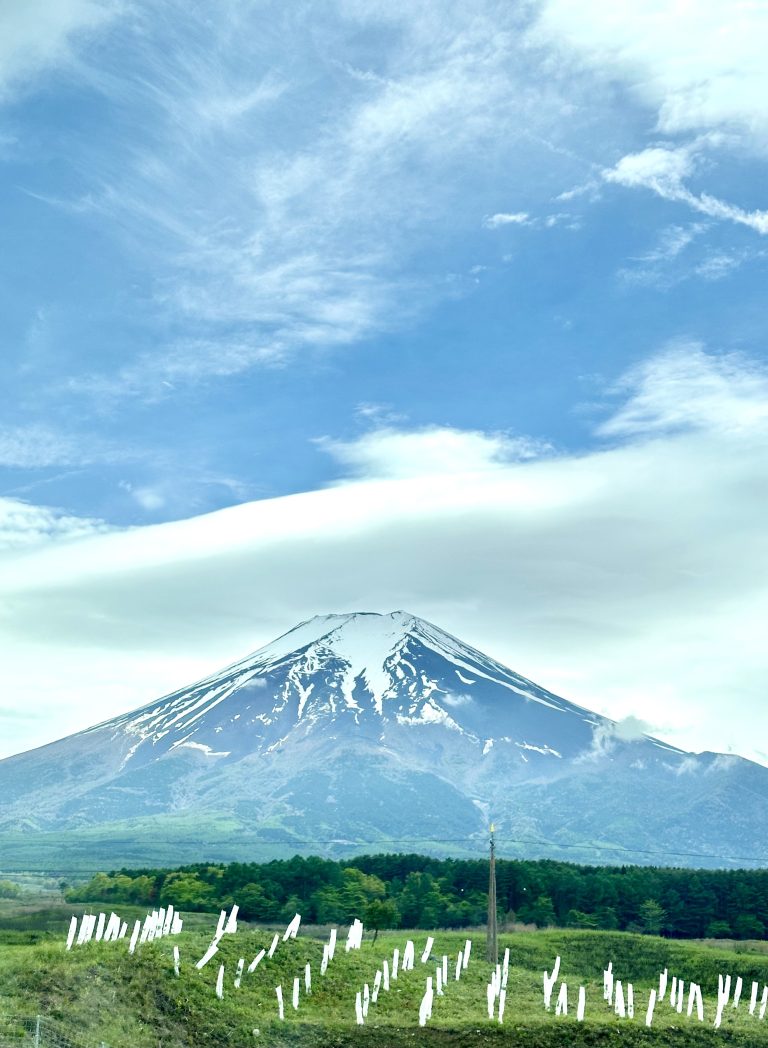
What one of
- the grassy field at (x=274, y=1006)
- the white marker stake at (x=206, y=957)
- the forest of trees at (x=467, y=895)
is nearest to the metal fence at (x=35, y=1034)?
the grassy field at (x=274, y=1006)

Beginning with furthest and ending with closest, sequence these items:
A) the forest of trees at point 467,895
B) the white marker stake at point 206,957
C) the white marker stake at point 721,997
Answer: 1. the forest of trees at point 467,895
2. the white marker stake at point 721,997
3. the white marker stake at point 206,957

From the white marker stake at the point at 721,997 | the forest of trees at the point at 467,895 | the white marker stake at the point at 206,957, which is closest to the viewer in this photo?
the white marker stake at the point at 206,957

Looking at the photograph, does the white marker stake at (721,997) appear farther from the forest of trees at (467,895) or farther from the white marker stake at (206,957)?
the forest of trees at (467,895)

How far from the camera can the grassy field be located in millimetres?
36469

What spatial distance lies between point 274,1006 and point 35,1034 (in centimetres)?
1288

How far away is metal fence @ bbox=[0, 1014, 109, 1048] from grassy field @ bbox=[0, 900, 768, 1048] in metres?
0.34

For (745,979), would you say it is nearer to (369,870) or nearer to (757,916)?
(757,916)

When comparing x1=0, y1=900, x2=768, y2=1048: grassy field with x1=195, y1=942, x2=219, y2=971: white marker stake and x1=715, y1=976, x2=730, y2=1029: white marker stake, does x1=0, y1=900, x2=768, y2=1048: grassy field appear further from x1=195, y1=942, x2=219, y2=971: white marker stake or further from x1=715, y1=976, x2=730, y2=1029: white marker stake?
x1=715, y1=976, x2=730, y2=1029: white marker stake

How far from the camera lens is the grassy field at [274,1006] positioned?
36.5m

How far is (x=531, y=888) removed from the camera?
95.2 m

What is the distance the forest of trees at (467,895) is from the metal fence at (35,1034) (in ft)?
172

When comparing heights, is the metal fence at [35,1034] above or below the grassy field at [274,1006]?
below

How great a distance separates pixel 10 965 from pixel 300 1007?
10808 mm

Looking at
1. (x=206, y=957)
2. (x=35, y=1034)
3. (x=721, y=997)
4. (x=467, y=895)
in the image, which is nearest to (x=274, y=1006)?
(x=206, y=957)
